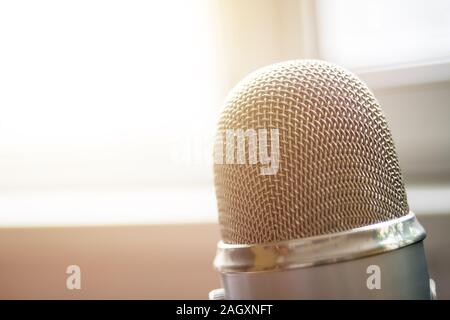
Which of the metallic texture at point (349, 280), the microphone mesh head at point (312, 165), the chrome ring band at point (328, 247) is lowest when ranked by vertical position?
the metallic texture at point (349, 280)

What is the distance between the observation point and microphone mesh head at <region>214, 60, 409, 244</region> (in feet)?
1.86

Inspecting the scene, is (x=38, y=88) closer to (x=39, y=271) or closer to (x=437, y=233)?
(x=39, y=271)

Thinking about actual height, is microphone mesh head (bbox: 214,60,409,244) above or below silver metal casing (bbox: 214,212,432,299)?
above

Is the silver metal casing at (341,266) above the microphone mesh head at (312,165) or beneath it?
beneath

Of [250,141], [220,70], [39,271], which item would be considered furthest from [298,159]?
[39,271]

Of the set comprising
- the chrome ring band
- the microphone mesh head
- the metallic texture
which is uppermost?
the microphone mesh head

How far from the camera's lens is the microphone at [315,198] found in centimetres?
56

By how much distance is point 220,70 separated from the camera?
1.14 meters

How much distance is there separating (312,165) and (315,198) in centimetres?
3

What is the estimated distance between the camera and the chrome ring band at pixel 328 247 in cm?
56

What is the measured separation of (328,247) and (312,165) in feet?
0.23

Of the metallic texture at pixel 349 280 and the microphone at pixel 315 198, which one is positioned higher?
the microphone at pixel 315 198

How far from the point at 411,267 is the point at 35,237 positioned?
2.38 ft

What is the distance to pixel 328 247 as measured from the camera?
555 millimetres
